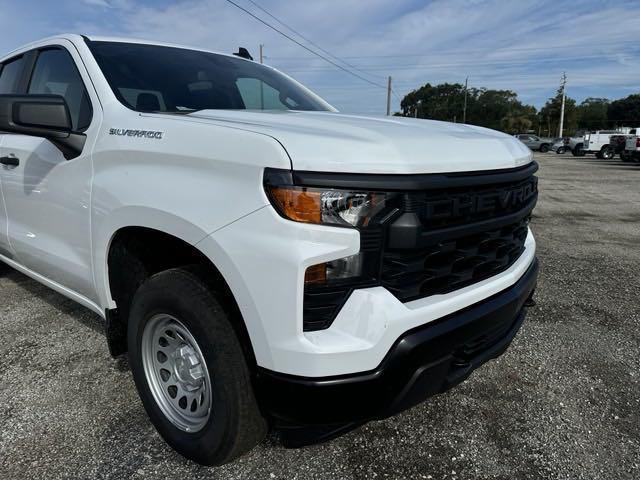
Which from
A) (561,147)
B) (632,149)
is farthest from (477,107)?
(632,149)

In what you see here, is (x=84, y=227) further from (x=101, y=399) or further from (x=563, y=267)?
(x=563, y=267)

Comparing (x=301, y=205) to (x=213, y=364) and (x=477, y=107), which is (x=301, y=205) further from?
(x=477, y=107)

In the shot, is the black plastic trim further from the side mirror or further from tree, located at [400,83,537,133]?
tree, located at [400,83,537,133]

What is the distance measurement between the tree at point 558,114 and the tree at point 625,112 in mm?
7038

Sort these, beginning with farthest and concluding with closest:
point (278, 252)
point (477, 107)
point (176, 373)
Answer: point (477, 107)
point (176, 373)
point (278, 252)

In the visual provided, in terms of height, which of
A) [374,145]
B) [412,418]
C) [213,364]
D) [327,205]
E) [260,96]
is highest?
[260,96]

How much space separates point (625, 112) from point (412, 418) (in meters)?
90.2

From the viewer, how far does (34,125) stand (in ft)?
7.43

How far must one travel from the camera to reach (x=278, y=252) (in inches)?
60.4

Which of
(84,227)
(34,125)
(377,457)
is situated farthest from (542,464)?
(34,125)

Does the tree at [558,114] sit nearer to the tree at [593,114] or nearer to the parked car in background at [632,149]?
the tree at [593,114]

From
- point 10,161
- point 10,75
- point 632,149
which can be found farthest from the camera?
point 632,149

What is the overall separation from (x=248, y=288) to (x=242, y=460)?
98 cm

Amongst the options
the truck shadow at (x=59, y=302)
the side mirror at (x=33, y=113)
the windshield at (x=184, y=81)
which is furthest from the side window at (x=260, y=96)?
the truck shadow at (x=59, y=302)
